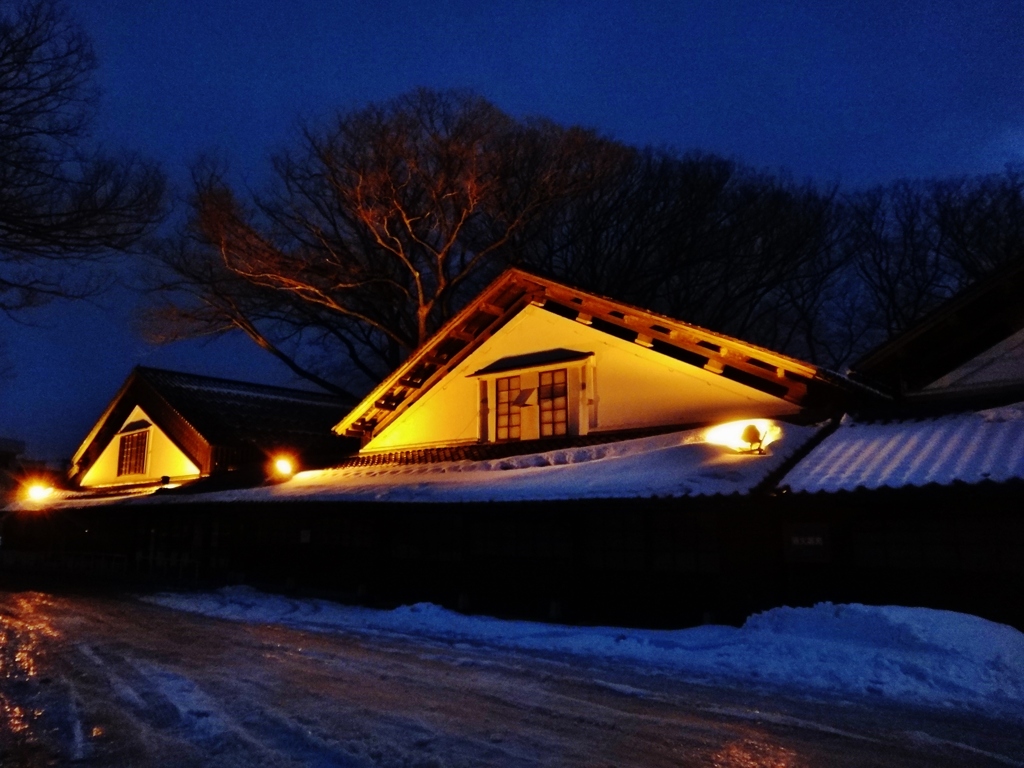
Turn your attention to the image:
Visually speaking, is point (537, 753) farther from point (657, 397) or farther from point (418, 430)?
point (418, 430)

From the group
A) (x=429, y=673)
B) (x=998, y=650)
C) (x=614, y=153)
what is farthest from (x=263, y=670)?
(x=614, y=153)

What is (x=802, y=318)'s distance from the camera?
31891 millimetres

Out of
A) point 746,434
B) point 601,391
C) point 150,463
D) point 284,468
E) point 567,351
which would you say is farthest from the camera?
point 150,463

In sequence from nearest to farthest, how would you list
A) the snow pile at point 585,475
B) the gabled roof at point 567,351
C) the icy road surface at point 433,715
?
the icy road surface at point 433,715 → the snow pile at point 585,475 → the gabled roof at point 567,351

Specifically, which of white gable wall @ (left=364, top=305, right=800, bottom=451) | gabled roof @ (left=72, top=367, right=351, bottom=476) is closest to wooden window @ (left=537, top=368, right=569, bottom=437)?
white gable wall @ (left=364, top=305, right=800, bottom=451)

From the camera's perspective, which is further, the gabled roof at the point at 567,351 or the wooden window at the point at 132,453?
the wooden window at the point at 132,453

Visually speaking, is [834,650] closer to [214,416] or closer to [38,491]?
[214,416]

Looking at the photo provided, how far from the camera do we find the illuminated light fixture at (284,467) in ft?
67.8

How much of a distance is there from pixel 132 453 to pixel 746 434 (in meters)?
24.1

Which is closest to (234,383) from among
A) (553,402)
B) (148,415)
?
(148,415)

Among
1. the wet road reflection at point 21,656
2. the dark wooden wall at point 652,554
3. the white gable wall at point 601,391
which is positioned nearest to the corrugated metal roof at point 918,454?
the dark wooden wall at point 652,554

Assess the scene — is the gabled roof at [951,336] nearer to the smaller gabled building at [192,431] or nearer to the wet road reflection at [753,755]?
the wet road reflection at [753,755]

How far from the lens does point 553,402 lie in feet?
54.9

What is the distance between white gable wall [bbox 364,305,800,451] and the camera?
14.5 metres
